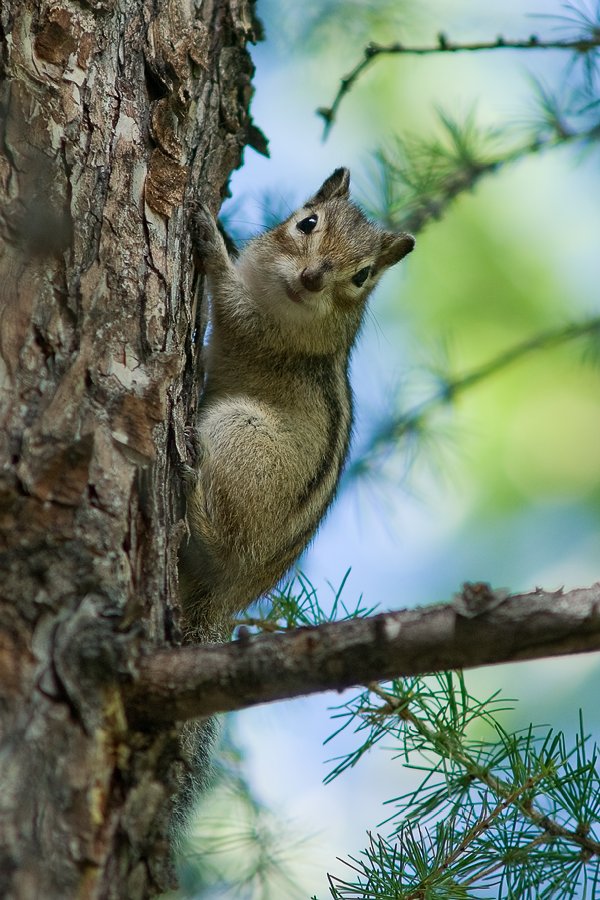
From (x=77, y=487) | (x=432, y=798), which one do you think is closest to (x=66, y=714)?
(x=77, y=487)

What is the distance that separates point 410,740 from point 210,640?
0.79 metres

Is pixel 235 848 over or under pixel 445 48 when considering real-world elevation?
under

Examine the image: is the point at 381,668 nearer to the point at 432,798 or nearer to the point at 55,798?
the point at 55,798

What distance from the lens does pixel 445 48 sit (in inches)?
143

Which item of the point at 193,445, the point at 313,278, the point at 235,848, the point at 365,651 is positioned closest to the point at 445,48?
the point at 313,278

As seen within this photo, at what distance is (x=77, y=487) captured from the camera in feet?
6.66

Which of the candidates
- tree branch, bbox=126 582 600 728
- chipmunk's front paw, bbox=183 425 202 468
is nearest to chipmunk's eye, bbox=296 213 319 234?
chipmunk's front paw, bbox=183 425 202 468

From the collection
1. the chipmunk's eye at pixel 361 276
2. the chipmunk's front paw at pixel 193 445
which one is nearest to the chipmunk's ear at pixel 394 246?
the chipmunk's eye at pixel 361 276

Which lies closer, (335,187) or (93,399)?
(93,399)

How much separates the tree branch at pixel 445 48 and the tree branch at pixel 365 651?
96.0 inches

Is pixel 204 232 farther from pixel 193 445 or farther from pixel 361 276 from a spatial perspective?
pixel 361 276

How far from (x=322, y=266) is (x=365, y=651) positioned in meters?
2.75

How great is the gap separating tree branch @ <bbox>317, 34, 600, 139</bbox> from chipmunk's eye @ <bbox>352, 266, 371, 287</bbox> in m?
0.77

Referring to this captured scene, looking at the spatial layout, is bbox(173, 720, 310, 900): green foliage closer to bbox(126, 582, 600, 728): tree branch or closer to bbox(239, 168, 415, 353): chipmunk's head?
bbox(239, 168, 415, 353): chipmunk's head
